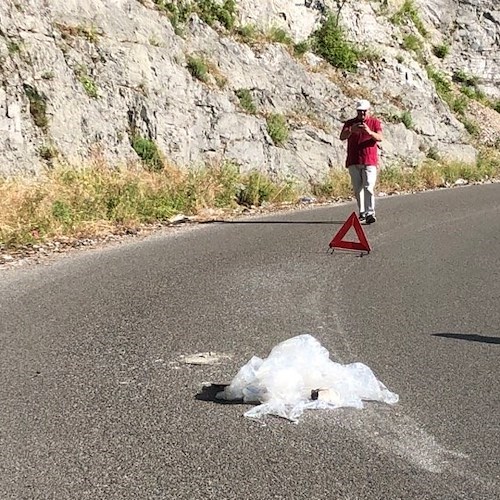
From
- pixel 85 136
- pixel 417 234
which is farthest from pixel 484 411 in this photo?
pixel 85 136

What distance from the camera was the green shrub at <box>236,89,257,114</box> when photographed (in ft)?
65.4

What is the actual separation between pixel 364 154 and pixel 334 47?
13.8 meters

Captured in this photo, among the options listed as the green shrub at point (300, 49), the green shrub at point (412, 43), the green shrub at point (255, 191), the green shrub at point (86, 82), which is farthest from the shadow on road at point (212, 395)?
the green shrub at point (412, 43)

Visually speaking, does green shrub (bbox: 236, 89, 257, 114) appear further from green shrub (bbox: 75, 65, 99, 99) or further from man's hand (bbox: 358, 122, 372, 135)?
man's hand (bbox: 358, 122, 372, 135)

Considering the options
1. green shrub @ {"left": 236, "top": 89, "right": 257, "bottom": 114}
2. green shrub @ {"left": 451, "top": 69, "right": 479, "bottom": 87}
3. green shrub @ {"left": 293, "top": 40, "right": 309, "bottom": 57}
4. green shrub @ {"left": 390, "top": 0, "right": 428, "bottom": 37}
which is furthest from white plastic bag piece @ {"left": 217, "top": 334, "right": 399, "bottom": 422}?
green shrub @ {"left": 451, "top": 69, "right": 479, "bottom": 87}

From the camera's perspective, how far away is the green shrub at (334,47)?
84.2 feet

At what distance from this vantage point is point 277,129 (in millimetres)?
19828

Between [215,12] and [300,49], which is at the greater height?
[215,12]

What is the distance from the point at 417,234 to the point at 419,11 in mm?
25394

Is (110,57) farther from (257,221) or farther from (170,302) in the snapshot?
(170,302)

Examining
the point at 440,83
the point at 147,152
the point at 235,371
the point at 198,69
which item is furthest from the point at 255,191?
the point at 440,83

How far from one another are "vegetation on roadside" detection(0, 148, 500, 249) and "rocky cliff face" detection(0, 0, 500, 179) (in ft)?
2.56

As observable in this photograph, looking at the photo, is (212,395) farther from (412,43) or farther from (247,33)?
(412,43)

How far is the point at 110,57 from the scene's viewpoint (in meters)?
17.5
